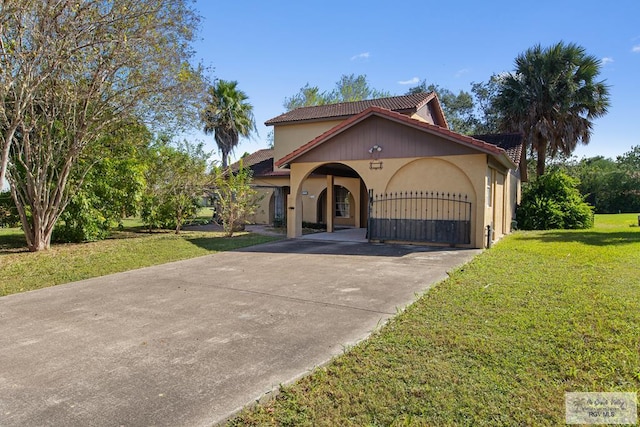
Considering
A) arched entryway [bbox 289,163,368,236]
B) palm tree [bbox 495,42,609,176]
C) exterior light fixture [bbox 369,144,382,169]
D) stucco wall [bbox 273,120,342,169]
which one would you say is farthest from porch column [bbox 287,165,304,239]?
palm tree [bbox 495,42,609,176]

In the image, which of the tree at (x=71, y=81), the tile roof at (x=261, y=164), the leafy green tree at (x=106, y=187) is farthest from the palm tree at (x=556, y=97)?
the leafy green tree at (x=106, y=187)

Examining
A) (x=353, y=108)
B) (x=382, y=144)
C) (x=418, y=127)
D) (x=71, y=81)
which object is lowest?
(x=382, y=144)

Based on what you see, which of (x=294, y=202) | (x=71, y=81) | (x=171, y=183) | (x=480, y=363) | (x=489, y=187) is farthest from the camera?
(x=171, y=183)

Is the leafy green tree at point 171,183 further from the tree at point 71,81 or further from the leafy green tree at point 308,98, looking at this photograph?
the leafy green tree at point 308,98

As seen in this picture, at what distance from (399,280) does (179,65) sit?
9157 millimetres

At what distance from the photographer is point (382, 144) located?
13930 mm

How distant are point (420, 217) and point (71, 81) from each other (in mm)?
11261

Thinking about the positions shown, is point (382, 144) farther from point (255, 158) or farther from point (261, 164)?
point (255, 158)

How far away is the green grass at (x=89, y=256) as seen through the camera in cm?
855

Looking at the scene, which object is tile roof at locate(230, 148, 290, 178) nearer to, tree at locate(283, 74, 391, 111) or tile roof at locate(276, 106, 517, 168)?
tile roof at locate(276, 106, 517, 168)

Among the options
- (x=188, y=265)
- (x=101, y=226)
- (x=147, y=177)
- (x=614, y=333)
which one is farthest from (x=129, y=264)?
(x=614, y=333)

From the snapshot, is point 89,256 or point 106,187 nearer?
point 89,256

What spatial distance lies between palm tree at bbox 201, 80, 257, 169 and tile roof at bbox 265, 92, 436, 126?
5767mm

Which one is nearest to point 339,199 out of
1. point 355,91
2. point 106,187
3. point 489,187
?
point 489,187
